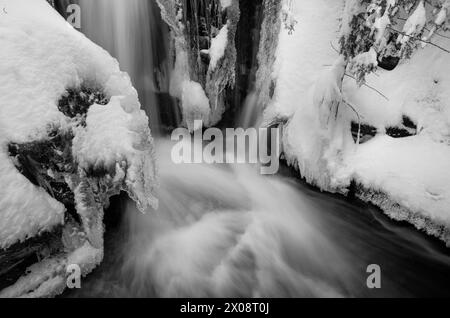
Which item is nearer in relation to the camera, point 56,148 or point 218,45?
point 56,148

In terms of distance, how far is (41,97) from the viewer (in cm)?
329

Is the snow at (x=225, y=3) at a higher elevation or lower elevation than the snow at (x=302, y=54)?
higher

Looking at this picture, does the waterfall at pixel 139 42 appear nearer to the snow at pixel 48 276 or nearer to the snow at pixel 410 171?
the snow at pixel 48 276

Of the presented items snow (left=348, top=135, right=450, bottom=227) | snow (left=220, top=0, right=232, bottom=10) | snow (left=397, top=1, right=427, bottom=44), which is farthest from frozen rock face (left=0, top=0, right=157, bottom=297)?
snow (left=397, top=1, right=427, bottom=44)

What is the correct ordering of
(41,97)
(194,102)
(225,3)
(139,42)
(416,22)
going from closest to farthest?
1. (41,97)
2. (416,22)
3. (225,3)
4. (139,42)
5. (194,102)

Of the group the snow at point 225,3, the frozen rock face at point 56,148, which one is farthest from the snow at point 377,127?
the frozen rock face at point 56,148

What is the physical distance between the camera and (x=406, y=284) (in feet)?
14.1

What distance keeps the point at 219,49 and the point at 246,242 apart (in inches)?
153

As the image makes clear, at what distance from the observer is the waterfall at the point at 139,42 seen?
617cm

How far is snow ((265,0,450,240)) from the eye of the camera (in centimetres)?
479

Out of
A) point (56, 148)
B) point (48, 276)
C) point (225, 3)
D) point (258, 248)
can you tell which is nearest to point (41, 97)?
point (56, 148)

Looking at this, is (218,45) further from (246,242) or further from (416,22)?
(246,242)

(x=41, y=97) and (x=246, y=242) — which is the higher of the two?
(x=41, y=97)
